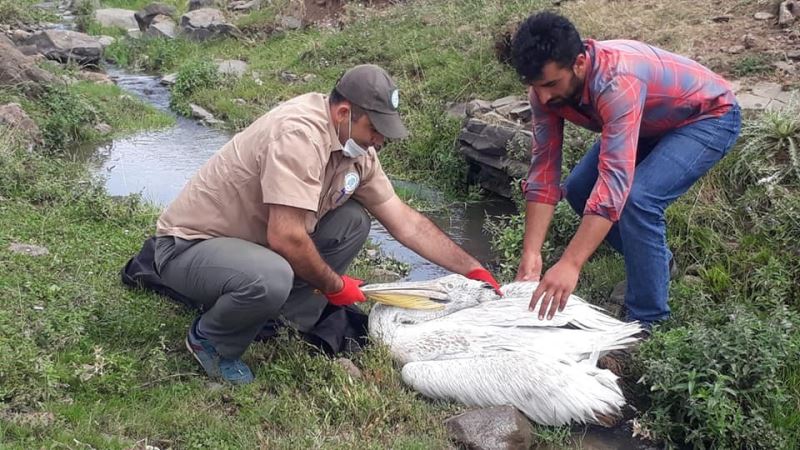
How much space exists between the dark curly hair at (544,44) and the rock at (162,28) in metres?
12.8

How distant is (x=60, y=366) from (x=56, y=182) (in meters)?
3.22

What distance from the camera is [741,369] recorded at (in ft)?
13.1

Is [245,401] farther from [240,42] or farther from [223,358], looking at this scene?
[240,42]

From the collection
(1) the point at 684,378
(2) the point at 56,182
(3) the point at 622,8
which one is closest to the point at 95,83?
(2) the point at 56,182

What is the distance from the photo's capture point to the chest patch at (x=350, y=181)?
439 cm

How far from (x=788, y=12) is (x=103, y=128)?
23.7ft

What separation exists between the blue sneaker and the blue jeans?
2.00 m

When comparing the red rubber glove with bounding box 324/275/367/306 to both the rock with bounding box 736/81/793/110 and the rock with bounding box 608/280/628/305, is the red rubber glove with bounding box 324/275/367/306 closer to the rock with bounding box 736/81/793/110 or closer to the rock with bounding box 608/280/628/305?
the rock with bounding box 608/280/628/305

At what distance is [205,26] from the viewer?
15.4 meters

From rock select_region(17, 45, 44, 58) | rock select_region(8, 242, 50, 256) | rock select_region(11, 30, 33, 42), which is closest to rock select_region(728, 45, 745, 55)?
rock select_region(8, 242, 50, 256)

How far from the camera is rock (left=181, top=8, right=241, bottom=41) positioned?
15328 millimetres

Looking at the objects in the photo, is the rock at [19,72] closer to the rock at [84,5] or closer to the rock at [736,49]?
the rock at [736,49]

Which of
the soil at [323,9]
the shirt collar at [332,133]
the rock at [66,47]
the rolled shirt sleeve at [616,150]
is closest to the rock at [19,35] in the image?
the rock at [66,47]

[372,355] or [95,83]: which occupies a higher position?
[372,355]
